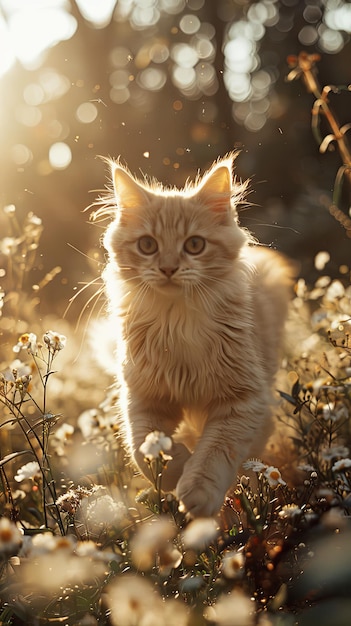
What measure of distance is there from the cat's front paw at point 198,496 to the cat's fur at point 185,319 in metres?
0.25

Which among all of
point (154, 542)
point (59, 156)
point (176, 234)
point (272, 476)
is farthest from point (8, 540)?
point (59, 156)

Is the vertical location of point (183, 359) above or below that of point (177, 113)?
below

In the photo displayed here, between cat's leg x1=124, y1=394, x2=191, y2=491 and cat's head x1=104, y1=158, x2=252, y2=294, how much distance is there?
464 mm

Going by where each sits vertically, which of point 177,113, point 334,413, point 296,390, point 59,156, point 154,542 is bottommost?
point 154,542

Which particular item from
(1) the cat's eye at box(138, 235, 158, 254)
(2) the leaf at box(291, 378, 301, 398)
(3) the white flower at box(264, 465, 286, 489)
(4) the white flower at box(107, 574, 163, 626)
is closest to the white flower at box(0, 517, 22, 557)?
(4) the white flower at box(107, 574, 163, 626)

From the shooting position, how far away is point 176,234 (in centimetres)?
263

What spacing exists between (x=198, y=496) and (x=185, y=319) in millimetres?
824

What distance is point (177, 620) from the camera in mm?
1223

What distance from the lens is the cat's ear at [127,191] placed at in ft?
9.25

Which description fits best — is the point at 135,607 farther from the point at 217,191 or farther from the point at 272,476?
the point at 217,191

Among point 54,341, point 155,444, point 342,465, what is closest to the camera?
point 155,444

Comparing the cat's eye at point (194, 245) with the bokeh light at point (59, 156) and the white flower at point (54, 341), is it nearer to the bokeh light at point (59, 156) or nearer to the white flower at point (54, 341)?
the white flower at point (54, 341)

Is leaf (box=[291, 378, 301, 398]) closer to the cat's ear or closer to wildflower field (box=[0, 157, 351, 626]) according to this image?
wildflower field (box=[0, 157, 351, 626])

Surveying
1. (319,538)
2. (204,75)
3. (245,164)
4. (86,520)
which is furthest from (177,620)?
(204,75)
